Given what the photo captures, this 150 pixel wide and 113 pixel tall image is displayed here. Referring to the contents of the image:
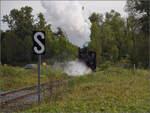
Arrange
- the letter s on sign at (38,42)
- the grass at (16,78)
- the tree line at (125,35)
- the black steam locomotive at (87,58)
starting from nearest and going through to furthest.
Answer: the letter s on sign at (38,42) < the grass at (16,78) < the black steam locomotive at (87,58) < the tree line at (125,35)

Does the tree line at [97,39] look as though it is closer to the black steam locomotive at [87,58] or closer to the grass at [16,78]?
the grass at [16,78]

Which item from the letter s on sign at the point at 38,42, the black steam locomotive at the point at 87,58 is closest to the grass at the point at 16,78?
the black steam locomotive at the point at 87,58

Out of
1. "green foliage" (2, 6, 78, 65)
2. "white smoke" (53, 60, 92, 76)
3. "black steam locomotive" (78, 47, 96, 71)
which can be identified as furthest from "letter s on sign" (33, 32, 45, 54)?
"black steam locomotive" (78, 47, 96, 71)

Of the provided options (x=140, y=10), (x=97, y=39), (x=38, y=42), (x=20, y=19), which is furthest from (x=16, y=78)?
(x=140, y=10)

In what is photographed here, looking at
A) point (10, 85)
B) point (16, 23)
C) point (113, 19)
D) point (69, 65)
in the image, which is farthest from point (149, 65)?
point (16, 23)

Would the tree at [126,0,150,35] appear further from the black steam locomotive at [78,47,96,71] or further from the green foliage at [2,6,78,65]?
the black steam locomotive at [78,47,96,71]

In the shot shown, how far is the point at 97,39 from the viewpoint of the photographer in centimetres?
3397

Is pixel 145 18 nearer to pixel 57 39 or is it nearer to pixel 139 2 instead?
pixel 139 2

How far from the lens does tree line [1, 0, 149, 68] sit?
1065 cm

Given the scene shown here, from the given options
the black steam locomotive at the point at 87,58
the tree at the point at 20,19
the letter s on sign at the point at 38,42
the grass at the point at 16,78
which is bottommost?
the grass at the point at 16,78

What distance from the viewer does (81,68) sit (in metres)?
22.2

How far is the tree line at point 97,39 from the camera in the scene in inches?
419

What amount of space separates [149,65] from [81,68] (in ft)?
41.2

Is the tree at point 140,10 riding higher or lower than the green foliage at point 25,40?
higher
